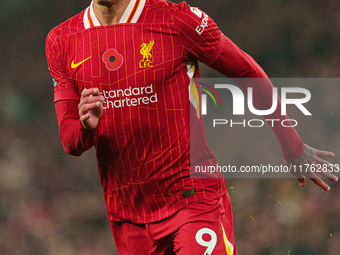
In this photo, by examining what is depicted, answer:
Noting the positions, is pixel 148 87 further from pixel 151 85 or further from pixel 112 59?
pixel 112 59

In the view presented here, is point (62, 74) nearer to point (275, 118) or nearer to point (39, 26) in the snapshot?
point (275, 118)

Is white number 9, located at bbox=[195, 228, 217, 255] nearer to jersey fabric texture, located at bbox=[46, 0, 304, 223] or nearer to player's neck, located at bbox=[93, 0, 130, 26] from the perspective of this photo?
jersey fabric texture, located at bbox=[46, 0, 304, 223]

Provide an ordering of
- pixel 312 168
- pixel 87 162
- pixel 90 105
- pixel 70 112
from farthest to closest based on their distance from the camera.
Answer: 1. pixel 87 162
2. pixel 312 168
3. pixel 70 112
4. pixel 90 105

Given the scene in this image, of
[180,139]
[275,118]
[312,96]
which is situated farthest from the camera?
[312,96]

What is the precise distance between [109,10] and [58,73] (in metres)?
0.36

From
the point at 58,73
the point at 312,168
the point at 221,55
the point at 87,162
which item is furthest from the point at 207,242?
the point at 87,162

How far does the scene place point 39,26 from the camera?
17.7 ft

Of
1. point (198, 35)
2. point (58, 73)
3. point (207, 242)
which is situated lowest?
point (207, 242)

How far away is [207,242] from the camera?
2441 mm

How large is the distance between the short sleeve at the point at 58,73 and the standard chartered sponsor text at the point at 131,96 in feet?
0.54

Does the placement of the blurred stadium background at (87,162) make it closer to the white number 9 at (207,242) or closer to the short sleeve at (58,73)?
the short sleeve at (58,73)

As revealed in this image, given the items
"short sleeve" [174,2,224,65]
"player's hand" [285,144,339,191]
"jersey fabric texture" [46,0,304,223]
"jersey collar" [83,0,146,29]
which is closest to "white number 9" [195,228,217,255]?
"jersey fabric texture" [46,0,304,223]

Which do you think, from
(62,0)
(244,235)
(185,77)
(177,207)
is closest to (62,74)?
(185,77)

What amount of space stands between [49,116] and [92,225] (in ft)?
3.52
